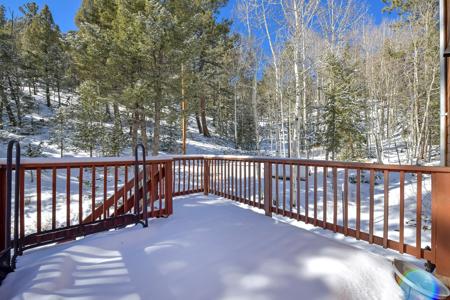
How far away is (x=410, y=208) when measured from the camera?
726 cm

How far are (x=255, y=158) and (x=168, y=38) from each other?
20.9 feet

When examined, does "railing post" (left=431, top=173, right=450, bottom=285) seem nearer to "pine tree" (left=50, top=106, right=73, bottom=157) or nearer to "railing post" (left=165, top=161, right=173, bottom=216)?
"railing post" (left=165, top=161, right=173, bottom=216)

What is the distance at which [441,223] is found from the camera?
2088mm

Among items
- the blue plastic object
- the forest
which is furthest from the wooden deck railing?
the forest

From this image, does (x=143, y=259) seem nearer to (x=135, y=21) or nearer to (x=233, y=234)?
(x=233, y=234)

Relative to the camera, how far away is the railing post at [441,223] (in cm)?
206

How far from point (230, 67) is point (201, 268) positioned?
15.0m

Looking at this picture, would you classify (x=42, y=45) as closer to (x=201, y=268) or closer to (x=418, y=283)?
(x=201, y=268)

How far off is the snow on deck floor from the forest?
6.10 metres

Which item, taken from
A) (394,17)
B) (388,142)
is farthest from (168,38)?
(388,142)

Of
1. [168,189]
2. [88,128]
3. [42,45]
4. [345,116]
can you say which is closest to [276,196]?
[168,189]

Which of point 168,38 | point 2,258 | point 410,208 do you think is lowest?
point 410,208

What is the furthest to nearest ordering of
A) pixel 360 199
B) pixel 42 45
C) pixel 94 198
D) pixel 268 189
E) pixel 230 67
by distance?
pixel 42 45 < pixel 230 67 < pixel 268 189 < pixel 360 199 < pixel 94 198

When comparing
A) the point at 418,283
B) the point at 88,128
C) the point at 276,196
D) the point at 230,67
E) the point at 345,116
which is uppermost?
the point at 230,67
